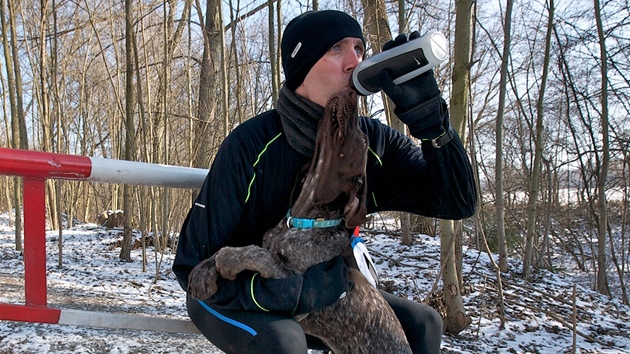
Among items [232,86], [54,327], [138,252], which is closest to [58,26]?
[232,86]

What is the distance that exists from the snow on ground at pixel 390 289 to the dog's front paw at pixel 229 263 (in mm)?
1453

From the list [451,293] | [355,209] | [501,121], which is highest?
[501,121]

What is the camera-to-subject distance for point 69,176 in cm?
167

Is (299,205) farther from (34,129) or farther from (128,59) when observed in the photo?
(34,129)

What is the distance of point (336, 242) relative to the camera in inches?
63.7

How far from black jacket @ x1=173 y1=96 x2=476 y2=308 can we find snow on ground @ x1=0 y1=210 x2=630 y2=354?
135 cm

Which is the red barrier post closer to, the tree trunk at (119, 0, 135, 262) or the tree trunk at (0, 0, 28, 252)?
the tree trunk at (119, 0, 135, 262)

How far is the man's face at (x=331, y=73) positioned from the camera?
1736mm

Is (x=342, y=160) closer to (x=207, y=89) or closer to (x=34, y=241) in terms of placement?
(x=34, y=241)

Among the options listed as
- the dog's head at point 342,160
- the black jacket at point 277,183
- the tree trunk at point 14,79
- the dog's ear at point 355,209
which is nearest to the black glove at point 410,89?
the black jacket at point 277,183

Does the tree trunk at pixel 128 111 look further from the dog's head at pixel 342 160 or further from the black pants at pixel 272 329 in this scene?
the dog's head at pixel 342 160

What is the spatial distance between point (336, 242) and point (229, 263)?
382mm

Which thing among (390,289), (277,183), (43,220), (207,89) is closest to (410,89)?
(277,183)

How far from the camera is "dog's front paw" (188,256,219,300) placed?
1.45 m
